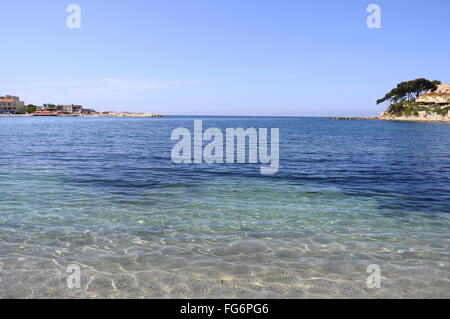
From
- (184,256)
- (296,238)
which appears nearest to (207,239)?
(184,256)

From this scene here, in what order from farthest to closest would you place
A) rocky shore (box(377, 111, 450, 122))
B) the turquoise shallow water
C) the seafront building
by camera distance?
the seafront building → rocky shore (box(377, 111, 450, 122)) → the turquoise shallow water

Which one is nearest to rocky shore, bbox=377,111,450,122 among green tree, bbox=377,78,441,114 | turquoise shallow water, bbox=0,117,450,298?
green tree, bbox=377,78,441,114

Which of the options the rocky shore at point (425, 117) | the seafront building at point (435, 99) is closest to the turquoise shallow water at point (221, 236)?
the rocky shore at point (425, 117)

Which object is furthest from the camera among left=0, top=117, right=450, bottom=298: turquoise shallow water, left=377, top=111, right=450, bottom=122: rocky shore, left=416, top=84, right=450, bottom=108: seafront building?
left=416, top=84, right=450, bottom=108: seafront building

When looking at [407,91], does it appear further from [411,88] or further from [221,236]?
[221,236]

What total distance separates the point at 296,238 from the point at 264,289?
359 centimetres

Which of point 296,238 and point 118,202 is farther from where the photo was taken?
point 118,202

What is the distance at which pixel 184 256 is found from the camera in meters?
9.40

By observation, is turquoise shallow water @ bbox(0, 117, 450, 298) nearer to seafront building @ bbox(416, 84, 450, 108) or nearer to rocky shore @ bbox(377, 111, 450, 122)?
rocky shore @ bbox(377, 111, 450, 122)

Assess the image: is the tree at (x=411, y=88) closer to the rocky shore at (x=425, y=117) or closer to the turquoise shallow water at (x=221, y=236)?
the rocky shore at (x=425, y=117)

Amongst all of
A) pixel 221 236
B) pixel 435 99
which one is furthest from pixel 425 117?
pixel 221 236
